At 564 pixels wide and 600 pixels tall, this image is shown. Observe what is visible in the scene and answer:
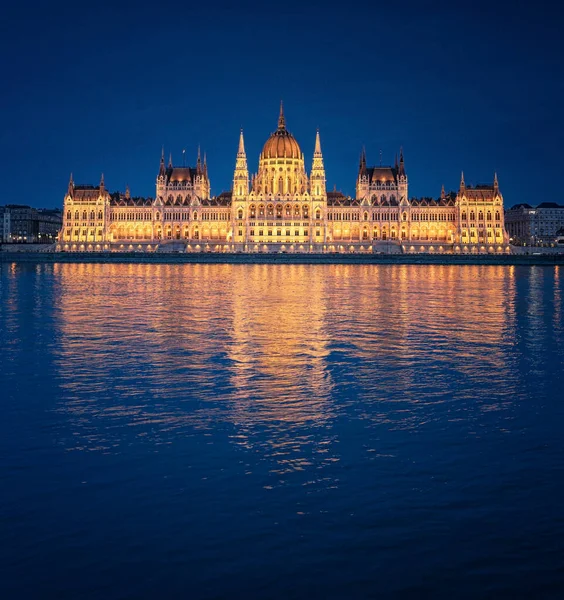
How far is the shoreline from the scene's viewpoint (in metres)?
120

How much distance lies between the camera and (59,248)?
144 metres

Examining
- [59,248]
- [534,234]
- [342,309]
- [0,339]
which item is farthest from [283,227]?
[0,339]

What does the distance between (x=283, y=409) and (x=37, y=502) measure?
5.87 meters

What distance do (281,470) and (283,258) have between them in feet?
384

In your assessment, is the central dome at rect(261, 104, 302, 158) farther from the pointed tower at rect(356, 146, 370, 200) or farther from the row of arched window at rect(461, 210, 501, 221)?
the row of arched window at rect(461, 210, 501, 221)

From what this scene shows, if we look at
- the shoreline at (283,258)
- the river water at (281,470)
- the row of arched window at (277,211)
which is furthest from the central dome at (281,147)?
the river water at (281,470)

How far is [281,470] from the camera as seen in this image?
10.5 m

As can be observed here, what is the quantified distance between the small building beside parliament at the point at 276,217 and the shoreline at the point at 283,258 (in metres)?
18.5

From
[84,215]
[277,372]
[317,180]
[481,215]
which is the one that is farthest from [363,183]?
[277,372]

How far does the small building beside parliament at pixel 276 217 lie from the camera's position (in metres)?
148

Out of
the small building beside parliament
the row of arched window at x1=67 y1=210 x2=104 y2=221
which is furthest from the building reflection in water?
A: the row of arched window at x1=67 y1=210 x2=104 y2=221

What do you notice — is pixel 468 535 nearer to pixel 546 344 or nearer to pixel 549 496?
pixel 549 496

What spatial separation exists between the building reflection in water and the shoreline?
281 ft

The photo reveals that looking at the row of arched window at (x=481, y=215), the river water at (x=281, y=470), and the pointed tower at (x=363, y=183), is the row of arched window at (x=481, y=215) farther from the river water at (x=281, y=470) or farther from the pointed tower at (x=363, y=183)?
the river water at (x=281, y=470)
